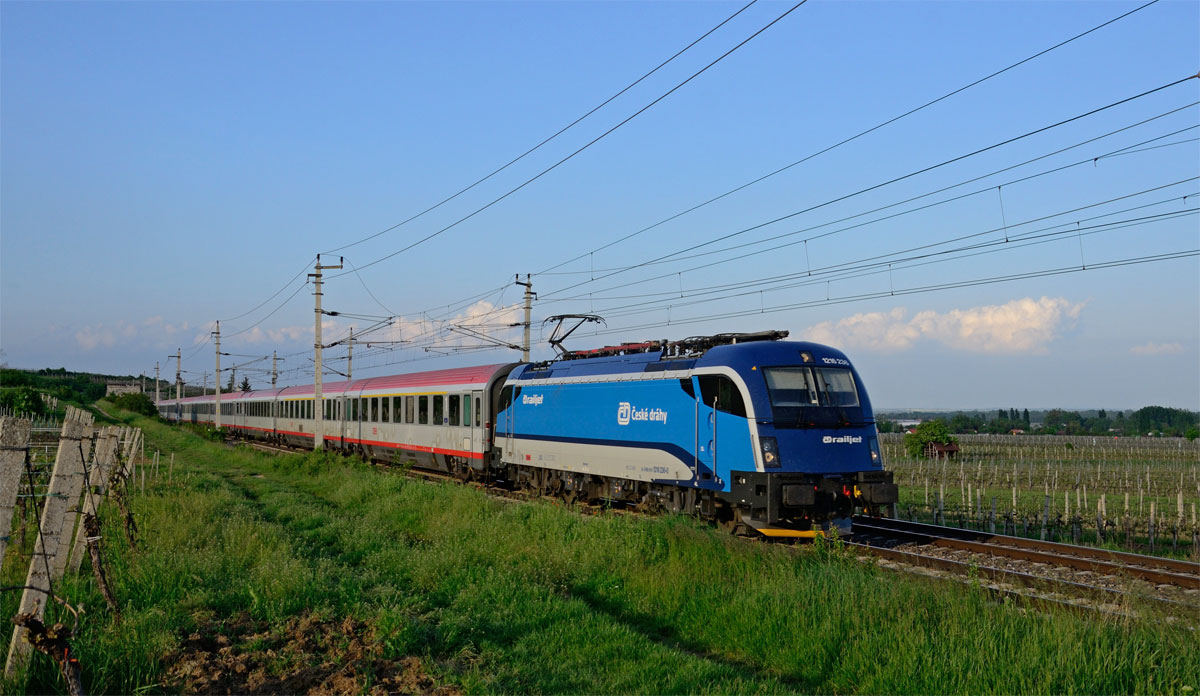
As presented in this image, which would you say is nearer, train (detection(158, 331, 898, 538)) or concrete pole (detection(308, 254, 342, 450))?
train (detection(158, 331, 898, 538))

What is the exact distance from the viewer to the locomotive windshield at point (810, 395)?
44.7 ft

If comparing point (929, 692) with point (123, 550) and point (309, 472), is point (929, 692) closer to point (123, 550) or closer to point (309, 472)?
Result: point (123, 550)

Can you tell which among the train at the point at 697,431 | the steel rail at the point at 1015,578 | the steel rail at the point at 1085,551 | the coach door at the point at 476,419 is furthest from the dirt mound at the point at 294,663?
the coach door at the point at 476,419

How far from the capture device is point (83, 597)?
8656 millimetres

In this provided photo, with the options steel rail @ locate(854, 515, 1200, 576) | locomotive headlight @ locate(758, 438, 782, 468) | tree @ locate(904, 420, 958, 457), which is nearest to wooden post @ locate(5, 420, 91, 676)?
locomotive headlight @ locate(758, 438, 782, 468)

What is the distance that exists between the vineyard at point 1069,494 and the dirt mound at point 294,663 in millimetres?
13553

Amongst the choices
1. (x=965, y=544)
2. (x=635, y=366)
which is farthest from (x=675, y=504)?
(x=965, y=544)

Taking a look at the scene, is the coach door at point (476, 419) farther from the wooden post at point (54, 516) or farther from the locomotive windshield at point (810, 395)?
the wooden post at point (54, 516)

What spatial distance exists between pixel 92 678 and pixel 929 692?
6.57 metres

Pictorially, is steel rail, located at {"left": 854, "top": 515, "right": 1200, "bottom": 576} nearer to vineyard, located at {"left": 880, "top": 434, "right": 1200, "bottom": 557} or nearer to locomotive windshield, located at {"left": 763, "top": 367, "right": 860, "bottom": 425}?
vineyard, located at {"left": 880, "top": 434, "right": 1200, "bottom": 557}

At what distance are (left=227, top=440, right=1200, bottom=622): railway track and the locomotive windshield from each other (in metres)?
2.14

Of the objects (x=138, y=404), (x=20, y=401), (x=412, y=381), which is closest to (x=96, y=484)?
(x=412, y=381)

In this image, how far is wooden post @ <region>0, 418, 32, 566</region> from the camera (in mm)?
6066

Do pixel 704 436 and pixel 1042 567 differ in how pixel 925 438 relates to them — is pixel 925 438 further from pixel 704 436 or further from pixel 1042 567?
pixel 1042 567
